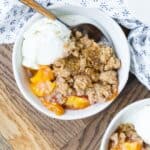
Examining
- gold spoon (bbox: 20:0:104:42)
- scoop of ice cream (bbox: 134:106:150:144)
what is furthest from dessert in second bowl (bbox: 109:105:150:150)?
gold spoon (bbox: 20:0:104:42)

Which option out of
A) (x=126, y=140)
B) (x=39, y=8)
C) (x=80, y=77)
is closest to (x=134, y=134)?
(x=126, y=140)

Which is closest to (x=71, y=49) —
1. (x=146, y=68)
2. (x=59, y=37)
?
(x=59, y=37)

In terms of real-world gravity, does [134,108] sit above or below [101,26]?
below


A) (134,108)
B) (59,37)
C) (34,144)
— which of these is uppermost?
(59,37)

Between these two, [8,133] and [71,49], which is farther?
[8,133]

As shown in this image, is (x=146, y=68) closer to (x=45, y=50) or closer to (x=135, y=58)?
(x=135, y=58)

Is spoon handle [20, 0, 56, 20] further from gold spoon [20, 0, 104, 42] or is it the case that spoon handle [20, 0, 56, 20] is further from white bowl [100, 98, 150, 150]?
white bowl [100, 98, 150, 150]

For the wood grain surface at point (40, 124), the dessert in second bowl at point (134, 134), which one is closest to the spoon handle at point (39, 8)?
the wood grain surface at point (40, 124)
